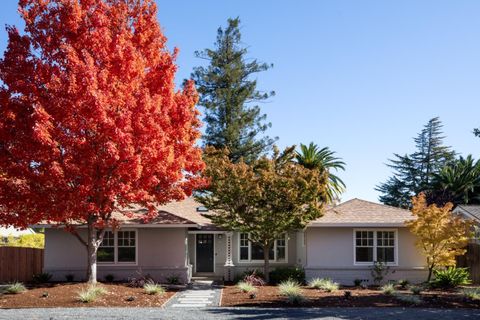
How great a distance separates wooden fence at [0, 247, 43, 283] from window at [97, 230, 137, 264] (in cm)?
389

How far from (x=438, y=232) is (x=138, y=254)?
13.0m

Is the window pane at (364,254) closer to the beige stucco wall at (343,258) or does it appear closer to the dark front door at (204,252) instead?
the beige stucco wall at (343,258)

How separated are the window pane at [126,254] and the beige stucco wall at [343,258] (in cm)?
779

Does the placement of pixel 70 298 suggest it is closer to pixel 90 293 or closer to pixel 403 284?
pixel 90 293

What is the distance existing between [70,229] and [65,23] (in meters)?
7.82

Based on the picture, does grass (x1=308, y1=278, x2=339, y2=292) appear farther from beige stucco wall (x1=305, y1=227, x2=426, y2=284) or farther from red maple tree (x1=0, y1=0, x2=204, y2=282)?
red maple tree (x1=0, y1=0, x2=204, y2=282)

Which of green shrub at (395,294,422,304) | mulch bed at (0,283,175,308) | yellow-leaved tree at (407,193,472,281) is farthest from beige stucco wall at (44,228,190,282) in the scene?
yellow-leaved tree at (407,193,472,281)

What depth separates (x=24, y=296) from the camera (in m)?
18.8

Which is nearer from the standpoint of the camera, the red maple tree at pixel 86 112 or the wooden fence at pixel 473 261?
the red maple tree at pixel 86 112

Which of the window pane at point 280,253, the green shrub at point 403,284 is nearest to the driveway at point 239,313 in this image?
the green shrub at point 403,284

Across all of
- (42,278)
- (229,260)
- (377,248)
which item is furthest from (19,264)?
(377,248)

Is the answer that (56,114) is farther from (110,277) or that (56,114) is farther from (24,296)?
(110,277)

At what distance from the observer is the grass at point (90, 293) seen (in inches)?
701

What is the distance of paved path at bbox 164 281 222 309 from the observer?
18.0 m
